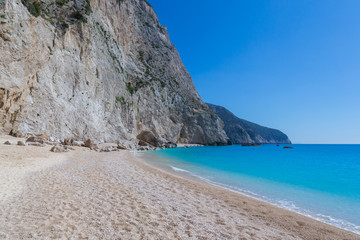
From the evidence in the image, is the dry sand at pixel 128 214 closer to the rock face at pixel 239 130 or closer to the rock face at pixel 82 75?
the rock face at pixel 82 75

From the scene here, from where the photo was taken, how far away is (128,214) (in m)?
4.63

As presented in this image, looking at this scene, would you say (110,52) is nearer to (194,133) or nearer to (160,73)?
(160,73)

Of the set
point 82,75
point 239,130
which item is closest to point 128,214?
point 82,75

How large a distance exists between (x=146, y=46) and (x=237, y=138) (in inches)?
3238

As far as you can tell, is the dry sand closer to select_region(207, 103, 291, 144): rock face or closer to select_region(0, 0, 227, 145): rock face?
select_region(0, 0, 227, 145): rock face

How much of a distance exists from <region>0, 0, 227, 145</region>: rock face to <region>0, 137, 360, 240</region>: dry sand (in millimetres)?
15612

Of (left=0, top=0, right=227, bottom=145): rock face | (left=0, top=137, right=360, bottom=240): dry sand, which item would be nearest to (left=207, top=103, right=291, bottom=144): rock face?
(left=0, top=0, right=227, bottom=145): rock face

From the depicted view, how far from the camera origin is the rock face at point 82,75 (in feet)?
60.8

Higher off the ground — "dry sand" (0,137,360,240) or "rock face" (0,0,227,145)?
"rock face" (0,0,227,145)

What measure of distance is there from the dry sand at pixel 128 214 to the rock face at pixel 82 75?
15612mm

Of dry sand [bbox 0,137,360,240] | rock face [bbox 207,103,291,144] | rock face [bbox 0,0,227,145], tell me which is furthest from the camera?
rock face [bbox 207,103,291,144]

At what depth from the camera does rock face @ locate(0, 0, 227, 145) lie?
18531 millimetres

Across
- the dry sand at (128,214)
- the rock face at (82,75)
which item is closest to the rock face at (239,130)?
the rock face at (82,75)

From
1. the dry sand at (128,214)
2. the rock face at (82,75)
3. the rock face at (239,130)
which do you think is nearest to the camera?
the dry sand at (128,214)
